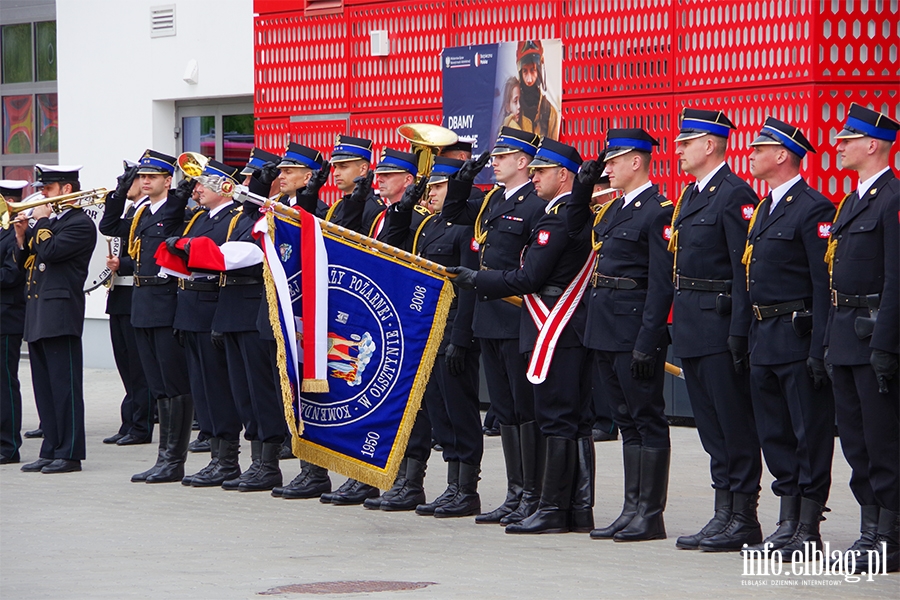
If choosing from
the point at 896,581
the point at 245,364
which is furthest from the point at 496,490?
the point at 896,581

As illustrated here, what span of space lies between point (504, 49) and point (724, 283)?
6.49m

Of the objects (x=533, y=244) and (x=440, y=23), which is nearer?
(x=533, y=244)

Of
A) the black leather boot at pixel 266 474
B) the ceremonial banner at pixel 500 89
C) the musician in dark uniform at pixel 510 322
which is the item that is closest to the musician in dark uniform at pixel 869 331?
the musician in dark uniform at pixel 510 322

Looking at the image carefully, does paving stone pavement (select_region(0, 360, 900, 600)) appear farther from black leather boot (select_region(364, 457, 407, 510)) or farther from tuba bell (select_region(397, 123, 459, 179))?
tuba bell (select_region(397, 123, 459, 179))

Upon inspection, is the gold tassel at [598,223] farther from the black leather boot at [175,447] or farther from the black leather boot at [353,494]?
the black leather boot at [175,447]

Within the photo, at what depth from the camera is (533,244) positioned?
7.90m

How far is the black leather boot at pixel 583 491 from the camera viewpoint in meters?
8.00

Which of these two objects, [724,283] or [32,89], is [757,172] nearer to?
[724,283]

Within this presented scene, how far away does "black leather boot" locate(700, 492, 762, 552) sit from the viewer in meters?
7.22

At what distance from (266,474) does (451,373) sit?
69.3 inches

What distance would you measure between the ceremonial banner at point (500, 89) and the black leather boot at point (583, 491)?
17.8 feet

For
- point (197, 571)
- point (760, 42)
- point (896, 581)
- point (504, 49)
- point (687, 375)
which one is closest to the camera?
point (896, 581)

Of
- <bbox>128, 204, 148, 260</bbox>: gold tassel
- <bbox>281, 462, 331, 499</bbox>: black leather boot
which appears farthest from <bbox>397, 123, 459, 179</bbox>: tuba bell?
<bbox>128, 204, 148, 260</bbox>: gold tassel

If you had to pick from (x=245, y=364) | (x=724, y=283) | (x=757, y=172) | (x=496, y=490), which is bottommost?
(x=496, y=490)
